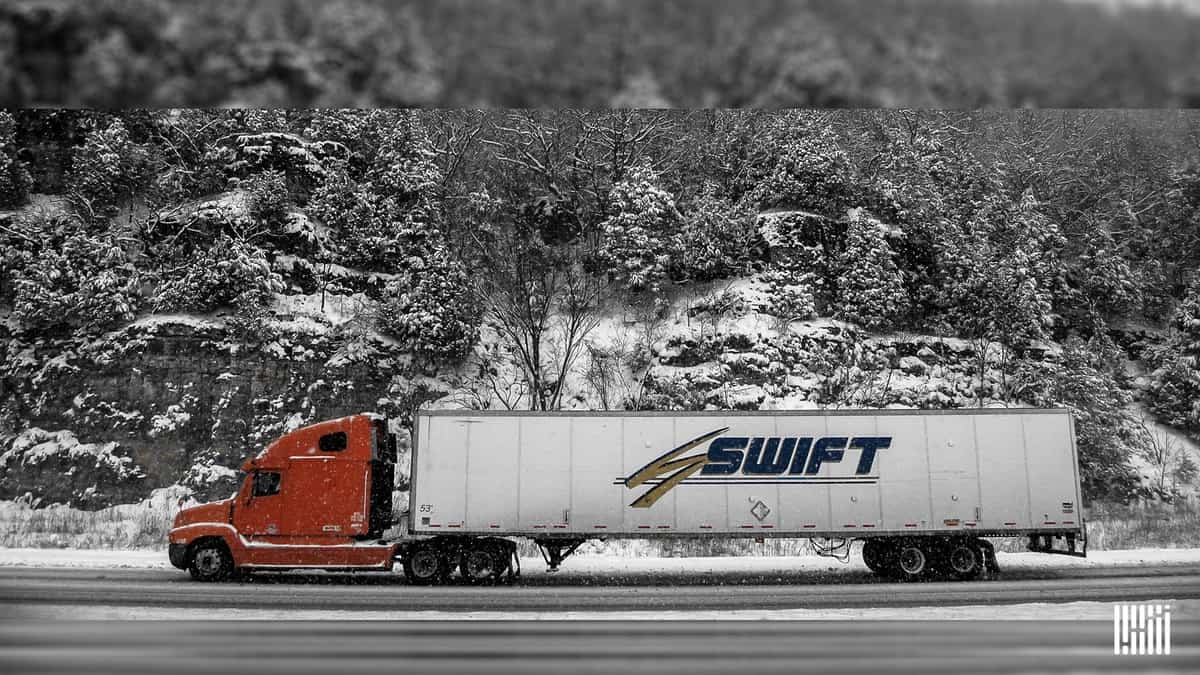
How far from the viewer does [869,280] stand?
33.6 m

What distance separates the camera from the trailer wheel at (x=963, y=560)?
1548cm

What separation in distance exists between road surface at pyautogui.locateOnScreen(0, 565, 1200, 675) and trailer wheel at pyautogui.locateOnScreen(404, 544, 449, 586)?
43 cm

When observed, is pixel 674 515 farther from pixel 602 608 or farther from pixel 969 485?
pixel 969 485

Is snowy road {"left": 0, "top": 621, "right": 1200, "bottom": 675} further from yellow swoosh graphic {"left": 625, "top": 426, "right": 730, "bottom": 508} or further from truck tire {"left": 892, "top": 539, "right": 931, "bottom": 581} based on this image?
truck tire {"left": 892, "top": 539, "right": 931, "bottom": 581}

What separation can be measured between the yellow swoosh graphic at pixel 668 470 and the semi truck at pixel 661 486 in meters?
0.03

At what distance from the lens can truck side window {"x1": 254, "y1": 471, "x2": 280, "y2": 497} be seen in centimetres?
1545

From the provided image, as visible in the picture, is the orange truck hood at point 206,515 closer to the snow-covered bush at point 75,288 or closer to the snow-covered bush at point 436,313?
the snow-covered bush at point 436,313

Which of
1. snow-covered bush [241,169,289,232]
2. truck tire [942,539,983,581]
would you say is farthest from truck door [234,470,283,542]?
snow-covered bush [241,169,289,232]

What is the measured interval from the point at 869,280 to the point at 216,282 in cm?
3037

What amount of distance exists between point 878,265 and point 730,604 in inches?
1012

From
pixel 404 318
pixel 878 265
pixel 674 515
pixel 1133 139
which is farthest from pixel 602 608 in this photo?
pixel 1133 139

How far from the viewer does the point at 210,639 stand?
870 cm

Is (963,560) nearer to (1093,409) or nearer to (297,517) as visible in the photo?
(297,517)

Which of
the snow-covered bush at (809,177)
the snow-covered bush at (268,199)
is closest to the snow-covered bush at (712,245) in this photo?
the snow-covered bush at (809,177)
